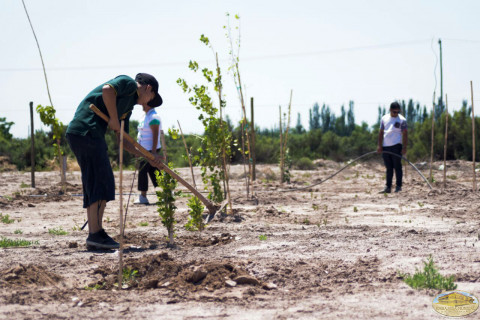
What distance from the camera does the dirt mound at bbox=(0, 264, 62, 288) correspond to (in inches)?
139

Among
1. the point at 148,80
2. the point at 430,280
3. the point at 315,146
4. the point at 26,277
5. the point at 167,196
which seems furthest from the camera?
the point at 315,146

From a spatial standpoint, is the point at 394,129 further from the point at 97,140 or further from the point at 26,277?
the point at 26,277

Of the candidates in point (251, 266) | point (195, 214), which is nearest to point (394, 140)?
point (195, 214)

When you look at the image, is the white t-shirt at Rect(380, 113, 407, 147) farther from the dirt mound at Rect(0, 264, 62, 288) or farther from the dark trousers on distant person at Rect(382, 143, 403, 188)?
the dirt mound at Rect(0, 264, 62, 288)

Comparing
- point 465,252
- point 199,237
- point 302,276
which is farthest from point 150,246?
point 465,252

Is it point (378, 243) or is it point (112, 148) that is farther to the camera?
point (112, 148)

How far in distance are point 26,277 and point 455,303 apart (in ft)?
9.33

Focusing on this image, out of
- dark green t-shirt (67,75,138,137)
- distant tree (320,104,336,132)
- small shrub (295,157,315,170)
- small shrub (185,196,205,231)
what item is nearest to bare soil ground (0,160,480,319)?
small shrub (185,196,205,231)

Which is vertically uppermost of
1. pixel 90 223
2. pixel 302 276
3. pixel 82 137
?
pixel 82 137

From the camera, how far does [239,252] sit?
448 centimetres

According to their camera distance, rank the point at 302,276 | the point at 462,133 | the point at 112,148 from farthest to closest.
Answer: the point at 112,148, the point at 462,133, the point at 302,276

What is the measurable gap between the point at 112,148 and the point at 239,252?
659 inches

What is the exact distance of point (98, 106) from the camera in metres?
4.66

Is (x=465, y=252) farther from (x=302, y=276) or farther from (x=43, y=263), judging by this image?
(x=43, y=263)
